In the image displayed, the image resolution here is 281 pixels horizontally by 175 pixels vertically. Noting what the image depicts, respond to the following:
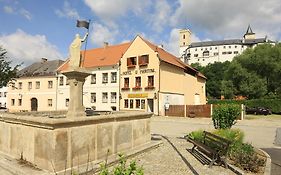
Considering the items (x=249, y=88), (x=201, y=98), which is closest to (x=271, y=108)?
(x=249, y=88)

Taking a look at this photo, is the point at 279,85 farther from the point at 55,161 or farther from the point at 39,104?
the point at 55,161

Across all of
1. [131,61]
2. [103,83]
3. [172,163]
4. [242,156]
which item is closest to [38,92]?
[103,83]

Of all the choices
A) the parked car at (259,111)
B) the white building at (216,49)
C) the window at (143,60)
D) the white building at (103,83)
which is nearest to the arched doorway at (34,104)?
the white building at (103,83)

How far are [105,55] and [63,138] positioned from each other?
3974 centimetres

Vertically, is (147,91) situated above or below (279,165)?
above

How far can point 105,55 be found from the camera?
Answer: 4594cm

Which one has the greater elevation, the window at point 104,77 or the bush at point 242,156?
the window at point 104,77

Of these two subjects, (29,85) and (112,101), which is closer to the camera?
(112,101)

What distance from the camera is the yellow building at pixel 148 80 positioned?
124 feet

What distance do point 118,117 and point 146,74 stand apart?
30106mm

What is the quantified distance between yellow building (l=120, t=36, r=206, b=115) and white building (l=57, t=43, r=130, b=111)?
4.68ft

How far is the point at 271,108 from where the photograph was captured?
4372 cm

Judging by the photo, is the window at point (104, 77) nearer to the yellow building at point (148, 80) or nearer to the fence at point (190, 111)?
the yellow building at point (148, 80)

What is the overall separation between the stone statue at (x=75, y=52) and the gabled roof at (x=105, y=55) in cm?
3161
